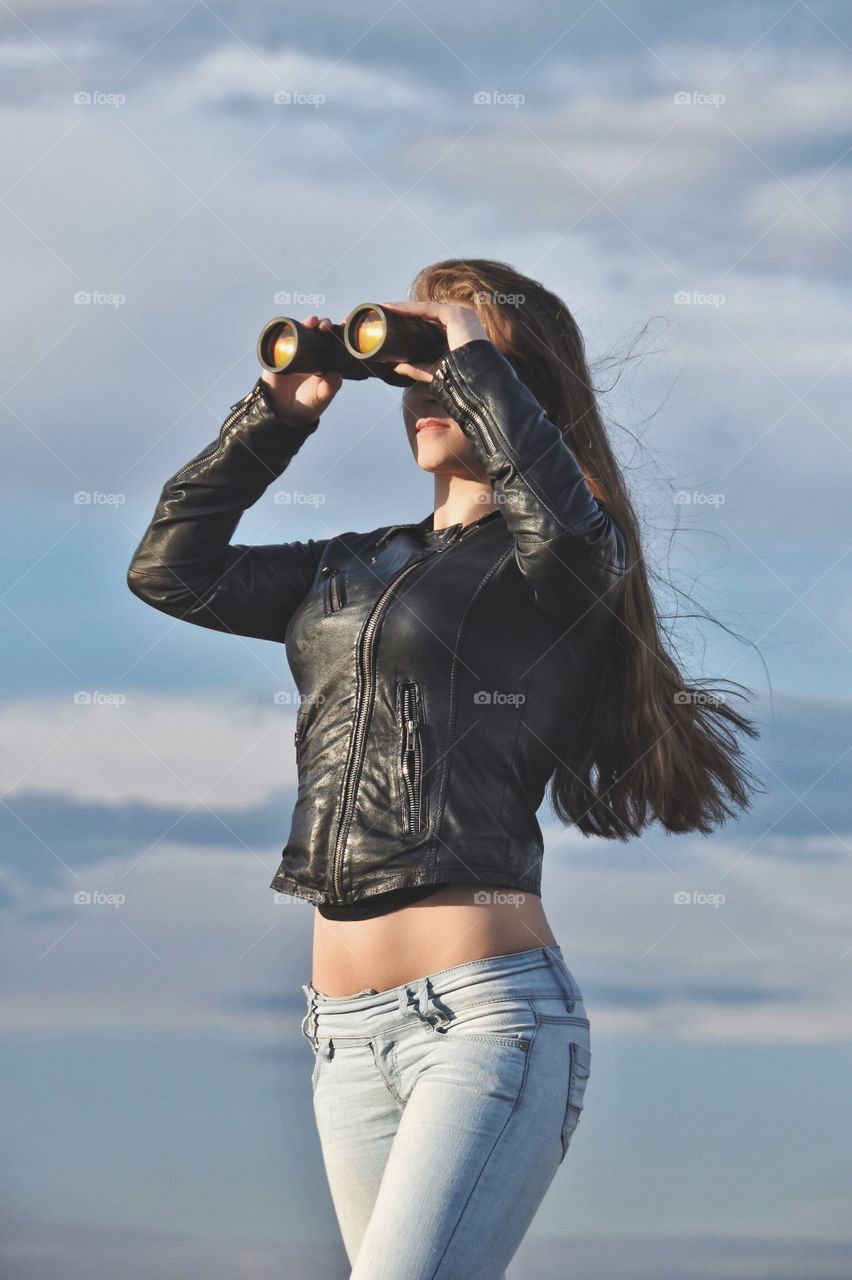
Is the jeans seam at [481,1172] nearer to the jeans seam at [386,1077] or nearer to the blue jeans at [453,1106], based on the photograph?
the blue jeans at [453,1106]

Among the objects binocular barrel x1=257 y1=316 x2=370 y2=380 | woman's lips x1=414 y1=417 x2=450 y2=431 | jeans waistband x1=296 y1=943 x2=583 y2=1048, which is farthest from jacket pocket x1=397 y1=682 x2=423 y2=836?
binocular barrel x1=257 y1=316 x2=370 y2=380

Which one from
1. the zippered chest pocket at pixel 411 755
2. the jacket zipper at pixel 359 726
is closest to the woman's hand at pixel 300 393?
the jacket zipper at pixel 359 726

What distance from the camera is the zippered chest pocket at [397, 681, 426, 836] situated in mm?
2299

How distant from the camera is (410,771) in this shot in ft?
7.59

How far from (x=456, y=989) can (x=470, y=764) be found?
Result: 315mm

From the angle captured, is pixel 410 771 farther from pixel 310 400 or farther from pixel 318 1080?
pixel 310 400

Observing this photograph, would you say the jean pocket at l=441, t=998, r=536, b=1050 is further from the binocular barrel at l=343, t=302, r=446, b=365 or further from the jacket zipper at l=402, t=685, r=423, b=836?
the binocular barrel at l=343, t=302, r=446, b=365

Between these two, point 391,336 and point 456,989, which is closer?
point 456,989

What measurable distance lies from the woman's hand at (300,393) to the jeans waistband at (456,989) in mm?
1021

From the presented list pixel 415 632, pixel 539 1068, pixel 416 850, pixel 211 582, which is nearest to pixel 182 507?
pixel 211 582

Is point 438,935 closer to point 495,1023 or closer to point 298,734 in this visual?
point 495,1023

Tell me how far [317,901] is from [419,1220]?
48cm

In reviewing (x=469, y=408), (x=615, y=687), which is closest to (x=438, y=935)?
(x=615, y=687)

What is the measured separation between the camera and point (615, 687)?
260 centimetres
